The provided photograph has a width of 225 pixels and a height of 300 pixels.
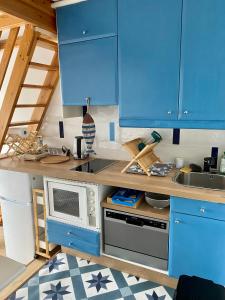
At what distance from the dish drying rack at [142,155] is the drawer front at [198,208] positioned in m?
0.37

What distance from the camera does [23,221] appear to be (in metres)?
2.28

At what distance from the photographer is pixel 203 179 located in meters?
1.90

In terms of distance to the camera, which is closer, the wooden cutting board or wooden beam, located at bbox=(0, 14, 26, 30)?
wooden beam, located at bbox=(0, 14, 26, 30)

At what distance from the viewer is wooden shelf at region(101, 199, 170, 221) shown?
1696mm

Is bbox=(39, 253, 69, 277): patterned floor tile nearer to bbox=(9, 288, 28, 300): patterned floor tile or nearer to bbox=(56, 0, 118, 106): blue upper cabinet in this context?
bbox=(9, 288, 28, 300): patterned floor tile

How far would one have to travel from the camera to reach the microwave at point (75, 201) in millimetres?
1892

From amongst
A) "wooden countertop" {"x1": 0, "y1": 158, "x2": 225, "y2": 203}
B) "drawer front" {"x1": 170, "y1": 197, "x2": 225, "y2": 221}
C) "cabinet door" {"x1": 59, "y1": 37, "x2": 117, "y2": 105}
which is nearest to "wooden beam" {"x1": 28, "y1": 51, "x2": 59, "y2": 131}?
"cabinet door" {"x1": 59, "y1": 37, "x2": 117, "y2": 105}

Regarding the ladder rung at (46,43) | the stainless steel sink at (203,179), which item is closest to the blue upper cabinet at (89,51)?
the ladder rung at (46,43)

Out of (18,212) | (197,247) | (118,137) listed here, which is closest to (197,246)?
(197,247)

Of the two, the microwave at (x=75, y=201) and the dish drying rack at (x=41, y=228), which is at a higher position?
the microwave at (x=75, y=201)

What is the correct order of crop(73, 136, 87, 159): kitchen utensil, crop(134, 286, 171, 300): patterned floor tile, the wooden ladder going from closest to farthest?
crop(134, 286, 171, 300): patterned floor tile, the wooden ladder, crop(73, 136, 87, 159): kitchen utensil

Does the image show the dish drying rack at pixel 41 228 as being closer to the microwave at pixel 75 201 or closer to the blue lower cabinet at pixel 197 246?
the microwave at pixel 75 201

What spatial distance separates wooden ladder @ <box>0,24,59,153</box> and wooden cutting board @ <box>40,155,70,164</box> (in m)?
0.50

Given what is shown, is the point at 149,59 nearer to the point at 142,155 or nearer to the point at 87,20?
the point at 87,20
